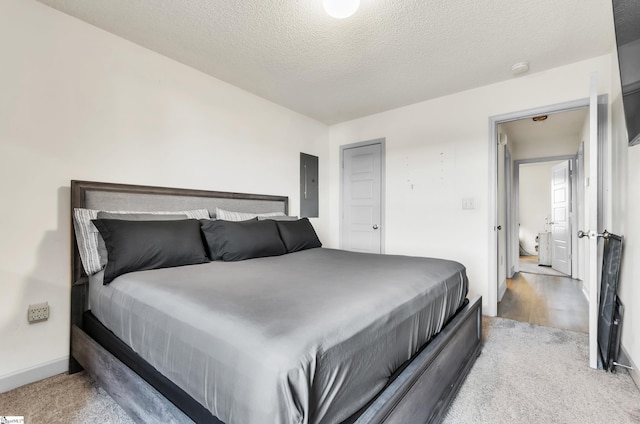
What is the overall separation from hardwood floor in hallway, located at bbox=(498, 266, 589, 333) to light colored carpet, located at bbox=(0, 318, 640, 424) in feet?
2.38

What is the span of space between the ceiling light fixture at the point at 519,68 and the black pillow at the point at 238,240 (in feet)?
Answer: 8.87

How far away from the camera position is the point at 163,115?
8.18 ft

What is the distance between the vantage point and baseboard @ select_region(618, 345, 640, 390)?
1.74 metres

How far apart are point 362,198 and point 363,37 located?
7.24 feet

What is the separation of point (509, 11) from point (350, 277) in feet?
6.83

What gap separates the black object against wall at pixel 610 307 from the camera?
195 cm

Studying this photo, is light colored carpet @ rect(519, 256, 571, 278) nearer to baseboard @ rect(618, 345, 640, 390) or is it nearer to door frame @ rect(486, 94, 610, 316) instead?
door frame @ rect(486, 94, 610, 316)

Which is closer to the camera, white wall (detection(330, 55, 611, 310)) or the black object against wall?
the black object against wall

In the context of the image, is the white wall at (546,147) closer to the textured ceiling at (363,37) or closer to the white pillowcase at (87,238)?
the textured ceiling at (363,37)

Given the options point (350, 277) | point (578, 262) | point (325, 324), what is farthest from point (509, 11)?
point (578, 262)

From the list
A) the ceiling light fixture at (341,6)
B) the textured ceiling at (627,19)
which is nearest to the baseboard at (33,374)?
the ceiling light fixture at (341,6)

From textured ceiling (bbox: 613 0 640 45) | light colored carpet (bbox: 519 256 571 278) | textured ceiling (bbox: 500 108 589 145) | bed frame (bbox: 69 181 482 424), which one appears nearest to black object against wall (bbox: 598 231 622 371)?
bed frame (bbox: 69 181 482 424)

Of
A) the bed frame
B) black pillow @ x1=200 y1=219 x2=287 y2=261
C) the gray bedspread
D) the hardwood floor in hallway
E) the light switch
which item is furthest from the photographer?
the light switch

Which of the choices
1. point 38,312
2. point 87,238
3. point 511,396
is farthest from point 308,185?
point 511,396
